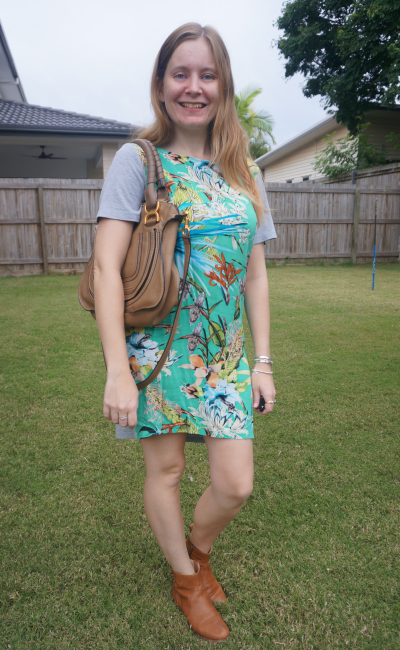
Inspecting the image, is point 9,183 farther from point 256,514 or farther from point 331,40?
point 331,40

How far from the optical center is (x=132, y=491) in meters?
2.50

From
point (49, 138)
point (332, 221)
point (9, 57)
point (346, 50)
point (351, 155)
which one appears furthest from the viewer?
point (351, 155)

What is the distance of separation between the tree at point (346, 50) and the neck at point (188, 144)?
13.6 m

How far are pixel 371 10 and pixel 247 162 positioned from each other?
15057 mm

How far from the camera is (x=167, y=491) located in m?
1.56

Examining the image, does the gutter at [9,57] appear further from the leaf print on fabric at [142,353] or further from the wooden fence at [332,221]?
the leaf print on fabric at [142,353]

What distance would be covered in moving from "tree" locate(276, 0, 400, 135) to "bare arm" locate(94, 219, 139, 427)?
554 inches

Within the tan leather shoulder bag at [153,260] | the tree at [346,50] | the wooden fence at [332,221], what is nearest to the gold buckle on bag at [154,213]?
the tan leather shoulder bag at [153,260]

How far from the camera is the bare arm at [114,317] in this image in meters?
1.33

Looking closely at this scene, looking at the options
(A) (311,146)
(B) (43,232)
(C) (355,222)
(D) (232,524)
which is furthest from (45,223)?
(A) (311,146)

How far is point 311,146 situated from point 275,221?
1057cm

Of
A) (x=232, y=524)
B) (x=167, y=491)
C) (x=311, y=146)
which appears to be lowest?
(x=232, y=524)

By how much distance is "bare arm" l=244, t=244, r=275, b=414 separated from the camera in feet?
5.68

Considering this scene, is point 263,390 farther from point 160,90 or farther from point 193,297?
point 160,90
